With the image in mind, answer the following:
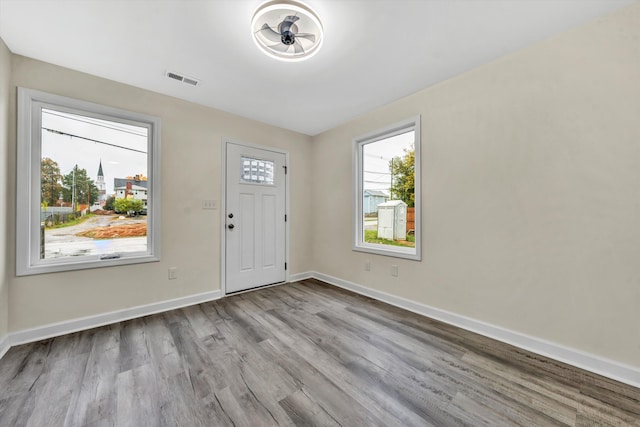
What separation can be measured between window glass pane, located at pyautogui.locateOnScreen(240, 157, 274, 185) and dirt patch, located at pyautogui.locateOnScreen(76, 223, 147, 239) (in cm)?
132

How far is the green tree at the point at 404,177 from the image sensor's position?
2.94m

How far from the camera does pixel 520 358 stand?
1859 mm

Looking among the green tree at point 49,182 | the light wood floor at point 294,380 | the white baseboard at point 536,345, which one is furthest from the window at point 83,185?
the white baseboard at point 536,345

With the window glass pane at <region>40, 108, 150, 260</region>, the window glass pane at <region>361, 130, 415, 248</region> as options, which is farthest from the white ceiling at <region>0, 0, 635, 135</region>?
the window glass pane at <region>361, 130, 415, 248</region>

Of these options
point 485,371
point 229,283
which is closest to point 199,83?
point 229,283

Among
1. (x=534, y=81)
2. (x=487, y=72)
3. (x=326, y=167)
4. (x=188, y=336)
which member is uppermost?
(x=487, y=72)

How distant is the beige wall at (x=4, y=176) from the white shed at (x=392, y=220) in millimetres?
3654

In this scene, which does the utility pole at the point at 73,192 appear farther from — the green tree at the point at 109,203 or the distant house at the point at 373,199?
the distant house at the point at 373,199

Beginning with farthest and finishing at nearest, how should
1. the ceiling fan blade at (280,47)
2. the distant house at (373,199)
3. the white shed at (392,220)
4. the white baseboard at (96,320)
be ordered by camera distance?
1. the distant house at (373,199)
2. the white shed at (392,220)
3. the white baseboard at (96,320)
4. the ceiling fan blade at (280,47)

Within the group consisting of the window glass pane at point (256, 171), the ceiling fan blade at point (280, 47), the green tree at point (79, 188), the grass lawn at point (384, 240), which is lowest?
the grass lawn at point (384, 240)

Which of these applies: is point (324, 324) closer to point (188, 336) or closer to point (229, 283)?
point (188, 336)

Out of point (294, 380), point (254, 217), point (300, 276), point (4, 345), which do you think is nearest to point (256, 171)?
point (254, 217)

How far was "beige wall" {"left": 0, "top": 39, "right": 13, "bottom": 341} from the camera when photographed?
1.93m

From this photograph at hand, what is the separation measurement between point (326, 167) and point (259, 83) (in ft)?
5.64
